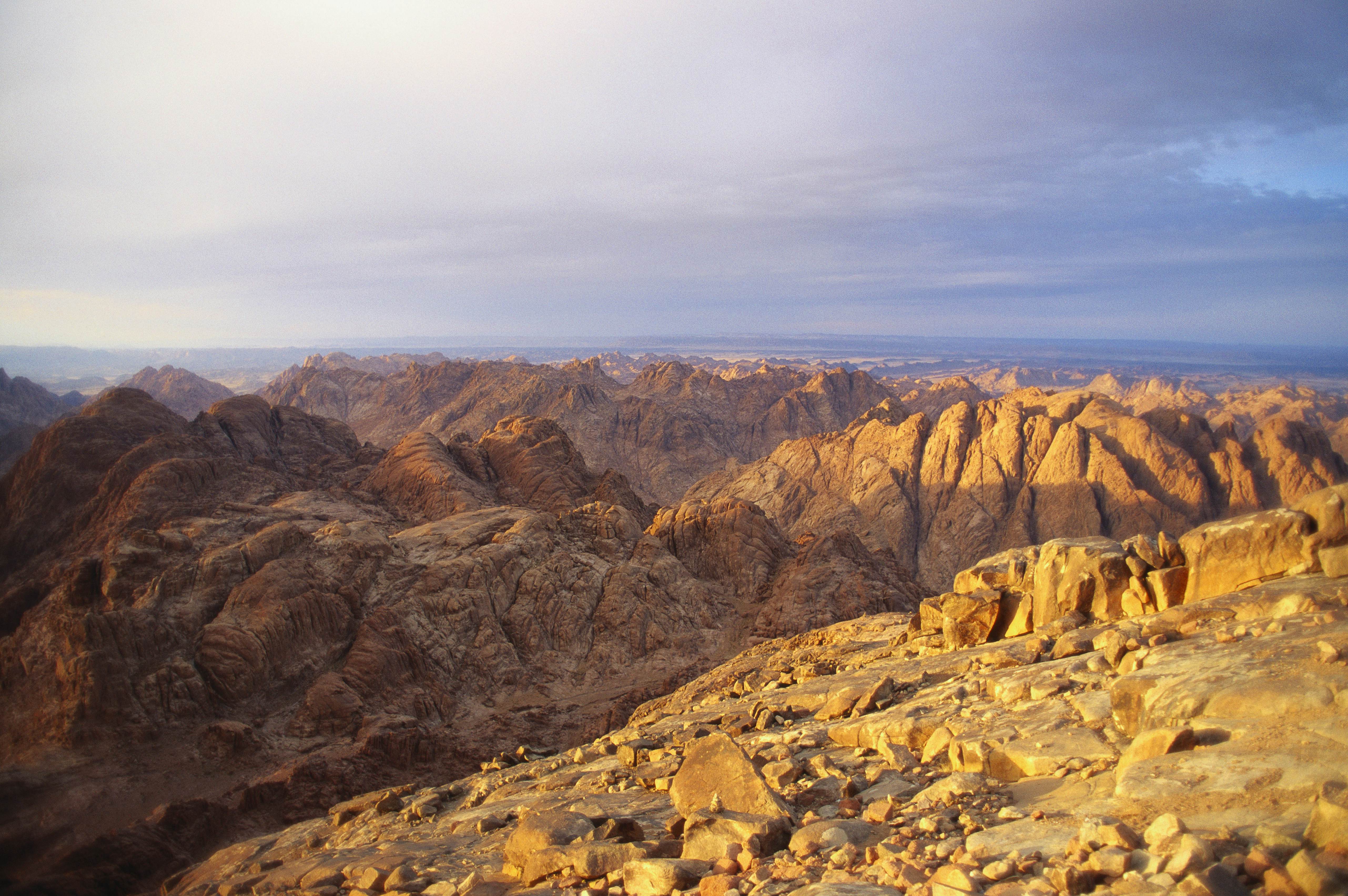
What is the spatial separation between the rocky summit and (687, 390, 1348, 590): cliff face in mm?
395

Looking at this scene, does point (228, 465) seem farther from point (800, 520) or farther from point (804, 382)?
point (804, 382)

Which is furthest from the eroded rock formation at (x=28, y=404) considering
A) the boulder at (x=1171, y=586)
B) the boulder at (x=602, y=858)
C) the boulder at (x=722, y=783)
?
the boulder at (x=1171, y=586)

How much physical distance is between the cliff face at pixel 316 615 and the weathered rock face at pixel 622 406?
57.4 m

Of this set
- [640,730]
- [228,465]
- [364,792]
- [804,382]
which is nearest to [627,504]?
[228,465]

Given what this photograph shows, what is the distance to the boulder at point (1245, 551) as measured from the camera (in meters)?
12.5

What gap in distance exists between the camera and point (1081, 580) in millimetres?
15516

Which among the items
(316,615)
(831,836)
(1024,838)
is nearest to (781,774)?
(831,836)

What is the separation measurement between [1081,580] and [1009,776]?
8439 mm

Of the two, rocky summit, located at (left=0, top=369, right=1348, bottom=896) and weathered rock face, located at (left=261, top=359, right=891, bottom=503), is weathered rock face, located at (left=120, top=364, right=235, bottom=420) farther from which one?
rocky summit, located at (left=0, top=369, right=1348, bottom=896)

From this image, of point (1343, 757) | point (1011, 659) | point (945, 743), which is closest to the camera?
point (1343, 757)

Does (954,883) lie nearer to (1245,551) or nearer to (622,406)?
(1245,551)

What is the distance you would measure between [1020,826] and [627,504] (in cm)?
5453

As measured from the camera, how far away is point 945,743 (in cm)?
992

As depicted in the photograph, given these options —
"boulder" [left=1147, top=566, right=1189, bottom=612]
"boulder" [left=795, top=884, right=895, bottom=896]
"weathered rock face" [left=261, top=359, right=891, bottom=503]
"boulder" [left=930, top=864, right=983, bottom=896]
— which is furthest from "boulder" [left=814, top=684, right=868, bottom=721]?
"weathered rock face" [left=261, top=359, right=891, bottom=503]
